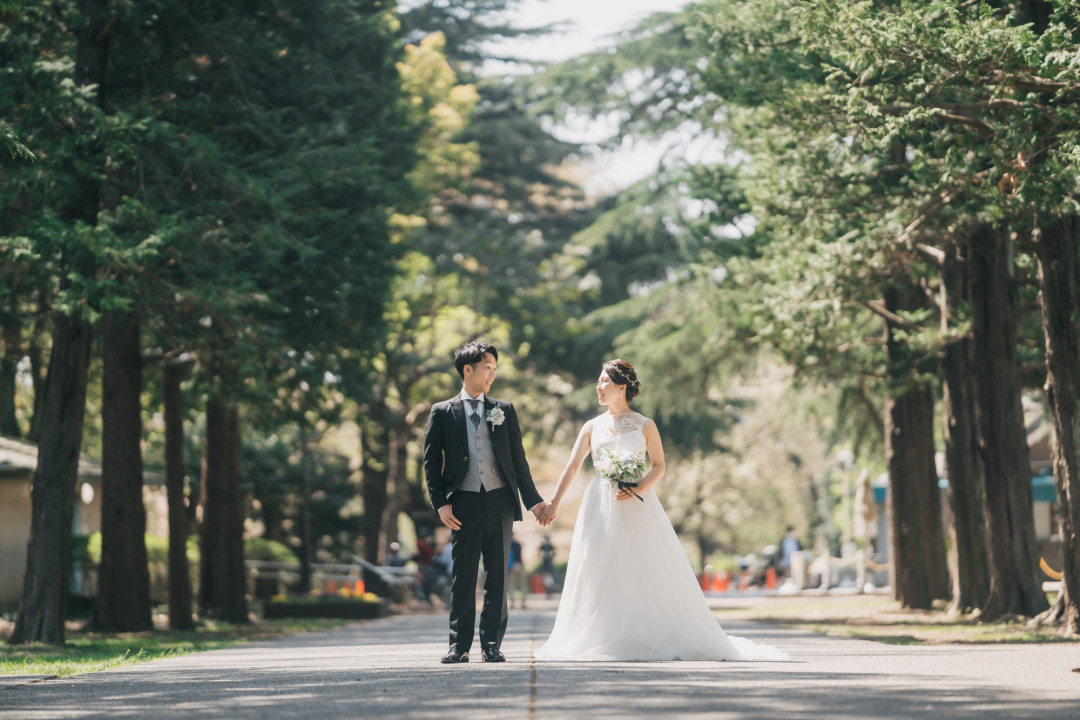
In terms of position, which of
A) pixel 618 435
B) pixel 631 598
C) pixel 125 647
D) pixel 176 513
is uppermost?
pixel 618 435

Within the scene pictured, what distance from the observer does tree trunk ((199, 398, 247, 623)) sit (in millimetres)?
24688

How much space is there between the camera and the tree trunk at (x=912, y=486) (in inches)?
957

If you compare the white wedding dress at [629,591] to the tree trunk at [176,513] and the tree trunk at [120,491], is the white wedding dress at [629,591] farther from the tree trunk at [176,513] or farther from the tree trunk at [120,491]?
the tree trunk at [176,513]

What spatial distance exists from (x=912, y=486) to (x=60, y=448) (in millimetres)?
14619

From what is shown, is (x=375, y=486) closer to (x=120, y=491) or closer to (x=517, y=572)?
(x=517, y=572)

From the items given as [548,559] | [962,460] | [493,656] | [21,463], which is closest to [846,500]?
[548,559]

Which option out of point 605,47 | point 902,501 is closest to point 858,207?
point 902,501

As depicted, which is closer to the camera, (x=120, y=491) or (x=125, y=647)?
(x=125, y=647)

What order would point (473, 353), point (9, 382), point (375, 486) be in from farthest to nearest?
point (375, 486) < point (9, 382) < point (473, 353)

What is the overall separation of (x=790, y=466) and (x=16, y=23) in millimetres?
55137

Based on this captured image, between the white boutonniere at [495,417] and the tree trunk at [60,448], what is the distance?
29.2 ft

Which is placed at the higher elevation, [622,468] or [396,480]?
[396,480]

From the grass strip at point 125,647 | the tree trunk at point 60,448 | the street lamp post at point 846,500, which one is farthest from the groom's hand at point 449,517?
the street lamp post at point 846,500

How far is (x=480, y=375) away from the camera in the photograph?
10.2m
